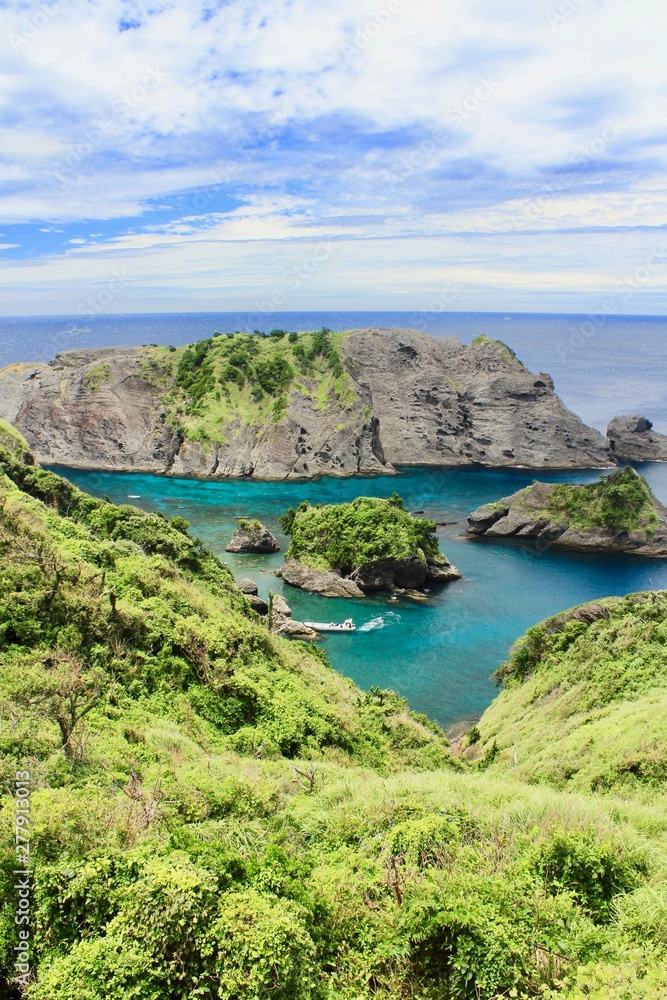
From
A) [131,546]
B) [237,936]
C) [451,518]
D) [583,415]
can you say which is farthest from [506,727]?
[583,415]

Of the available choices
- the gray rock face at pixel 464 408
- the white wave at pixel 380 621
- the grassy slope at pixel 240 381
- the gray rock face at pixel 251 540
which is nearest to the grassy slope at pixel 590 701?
the white wave at pixel 380 621

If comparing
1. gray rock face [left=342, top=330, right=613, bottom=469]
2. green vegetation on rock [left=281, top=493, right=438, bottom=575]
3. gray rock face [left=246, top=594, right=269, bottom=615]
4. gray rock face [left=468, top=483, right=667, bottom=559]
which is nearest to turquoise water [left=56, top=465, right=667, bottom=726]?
gray rock face [left=468, top=483, right=667, bottom=559]

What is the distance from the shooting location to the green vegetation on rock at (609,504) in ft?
263

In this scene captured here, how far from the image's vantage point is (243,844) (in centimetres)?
1259

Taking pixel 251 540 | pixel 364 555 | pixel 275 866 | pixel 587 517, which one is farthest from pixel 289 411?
pixel 275 866

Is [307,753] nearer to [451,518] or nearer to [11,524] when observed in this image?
[11,524]

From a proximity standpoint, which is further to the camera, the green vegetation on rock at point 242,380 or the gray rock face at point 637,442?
the gray rock face at point 637,442

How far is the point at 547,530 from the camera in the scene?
82.9m

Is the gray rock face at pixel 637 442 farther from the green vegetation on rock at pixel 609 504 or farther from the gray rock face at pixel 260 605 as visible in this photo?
the gray rock face at pixel 260 605

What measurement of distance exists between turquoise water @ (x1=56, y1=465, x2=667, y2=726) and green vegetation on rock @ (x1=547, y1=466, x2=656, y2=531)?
16.2 feet

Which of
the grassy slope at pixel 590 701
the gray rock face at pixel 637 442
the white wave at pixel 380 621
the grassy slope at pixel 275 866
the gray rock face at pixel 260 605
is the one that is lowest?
the white wave at pixel 380 621

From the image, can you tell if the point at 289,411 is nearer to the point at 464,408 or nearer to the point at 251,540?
the point at 464,408

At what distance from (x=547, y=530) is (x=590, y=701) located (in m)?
56.4

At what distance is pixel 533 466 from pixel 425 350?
1425 inches
